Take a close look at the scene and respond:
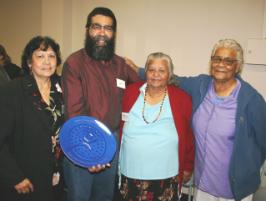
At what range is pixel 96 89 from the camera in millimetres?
2059

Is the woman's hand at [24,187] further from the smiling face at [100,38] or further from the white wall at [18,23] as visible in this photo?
the white wall at [18,23]

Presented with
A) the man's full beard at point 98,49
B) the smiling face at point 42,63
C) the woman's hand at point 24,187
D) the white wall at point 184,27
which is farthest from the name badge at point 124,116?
the white wall at point 184,27

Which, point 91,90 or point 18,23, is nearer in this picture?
point 91,90

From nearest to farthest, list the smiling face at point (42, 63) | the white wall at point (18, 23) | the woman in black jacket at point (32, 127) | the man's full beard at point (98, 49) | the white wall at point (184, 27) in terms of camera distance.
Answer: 1. the woman in black jacket at point (32, 127)
2. the smiling face at point (42, 63)
3. the man's full beard at point (98, 49)
4. the white wall at point (184, 27)
5. the white wall at point (18, 23)

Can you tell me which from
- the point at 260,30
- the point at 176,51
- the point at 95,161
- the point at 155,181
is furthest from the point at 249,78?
the point at 95,161

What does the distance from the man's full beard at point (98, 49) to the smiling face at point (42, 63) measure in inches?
11.2

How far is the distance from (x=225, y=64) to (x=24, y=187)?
1556 mm

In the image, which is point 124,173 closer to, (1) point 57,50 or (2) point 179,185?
(2) point 179,185

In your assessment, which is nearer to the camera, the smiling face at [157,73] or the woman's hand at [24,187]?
the woman's hand at [24,187]

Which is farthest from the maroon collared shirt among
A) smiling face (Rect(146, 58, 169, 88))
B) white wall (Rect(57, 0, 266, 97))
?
white wall (Rect(57, 0, 266, 97))

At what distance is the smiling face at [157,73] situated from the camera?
205cm

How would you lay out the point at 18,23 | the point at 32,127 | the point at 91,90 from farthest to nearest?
the point at 18,23
the point at 91,90
the point at 32,127

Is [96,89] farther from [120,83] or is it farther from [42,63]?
[42,63]

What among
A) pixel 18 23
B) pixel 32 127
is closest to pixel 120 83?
pixel 32 127
